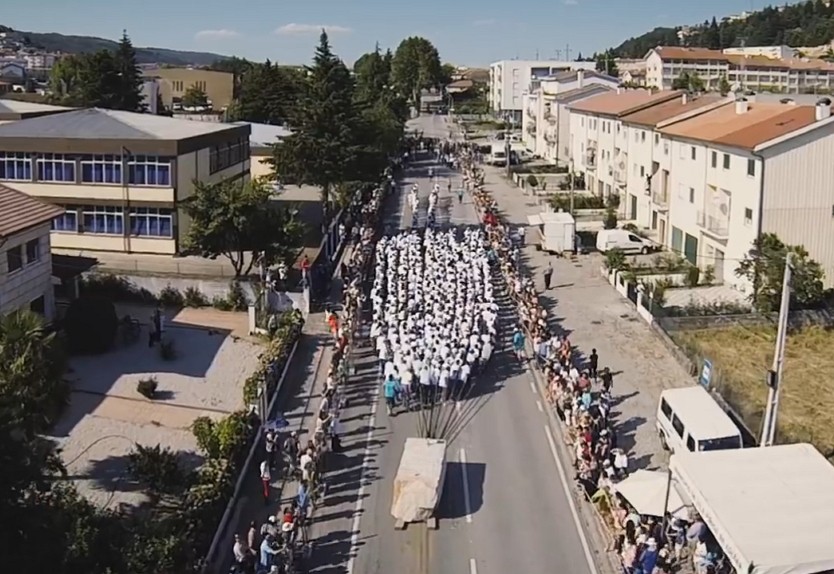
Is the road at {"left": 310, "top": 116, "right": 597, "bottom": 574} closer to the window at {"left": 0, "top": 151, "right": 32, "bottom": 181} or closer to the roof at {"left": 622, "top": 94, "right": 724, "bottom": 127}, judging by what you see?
the window at {"left": 0, "top": 151, "right": 32, "bottom": 181}

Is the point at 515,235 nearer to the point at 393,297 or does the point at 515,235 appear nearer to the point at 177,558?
the point at 393,297

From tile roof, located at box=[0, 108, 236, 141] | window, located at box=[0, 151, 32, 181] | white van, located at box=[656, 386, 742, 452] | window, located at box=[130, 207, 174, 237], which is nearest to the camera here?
white van, located at box=[656, 386, 742, 452]

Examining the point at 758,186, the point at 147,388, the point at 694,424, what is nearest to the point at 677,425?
the point at 694,424

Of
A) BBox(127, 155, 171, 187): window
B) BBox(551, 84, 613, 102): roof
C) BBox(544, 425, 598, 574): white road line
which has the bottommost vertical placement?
Result: BBox(544, 425, 598, 574): white road line

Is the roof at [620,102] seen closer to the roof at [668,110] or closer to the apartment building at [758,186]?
the roof at [668,110]

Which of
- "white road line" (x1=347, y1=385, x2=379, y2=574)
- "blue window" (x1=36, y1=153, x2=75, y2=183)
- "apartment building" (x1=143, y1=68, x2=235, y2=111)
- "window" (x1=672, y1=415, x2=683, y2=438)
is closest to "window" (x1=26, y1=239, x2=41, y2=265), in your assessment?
"blue window" (x1=36, y1=153, x2=75, y2=183)

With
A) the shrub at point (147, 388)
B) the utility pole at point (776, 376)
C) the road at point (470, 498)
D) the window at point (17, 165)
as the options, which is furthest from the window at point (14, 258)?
the utility pole at point (776, 376)

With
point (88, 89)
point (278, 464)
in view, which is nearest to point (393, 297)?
point (278, 464)
